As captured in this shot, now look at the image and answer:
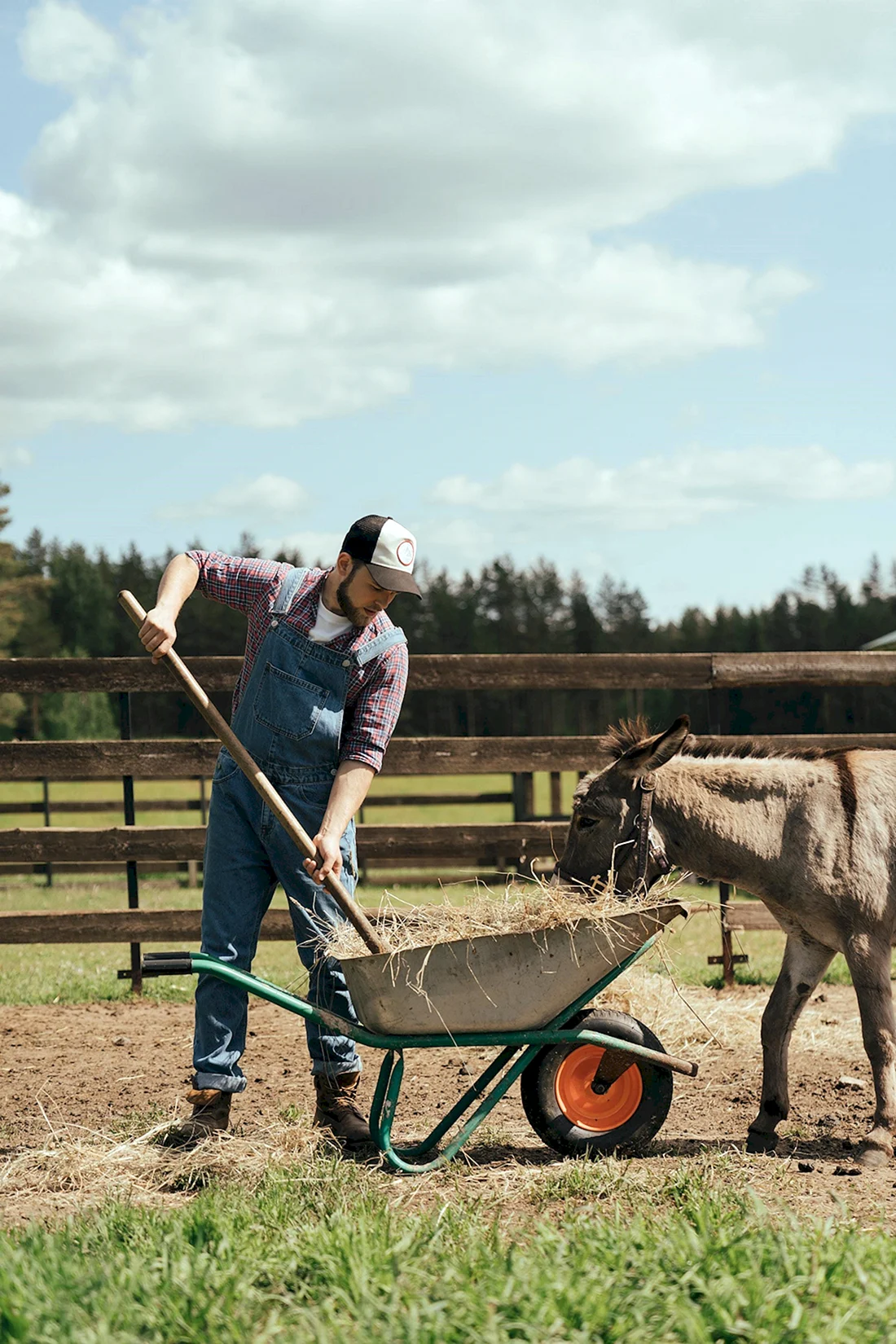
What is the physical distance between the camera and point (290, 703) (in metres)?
4.47

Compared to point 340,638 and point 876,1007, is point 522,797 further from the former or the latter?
point 340,638

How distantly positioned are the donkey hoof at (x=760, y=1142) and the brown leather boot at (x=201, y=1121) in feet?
6.27

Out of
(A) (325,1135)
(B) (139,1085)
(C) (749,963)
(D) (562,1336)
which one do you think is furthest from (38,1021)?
(D) (562,1336)

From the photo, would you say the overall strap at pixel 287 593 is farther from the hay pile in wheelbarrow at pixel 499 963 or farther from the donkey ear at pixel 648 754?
the donkey ear at pixel 648 754

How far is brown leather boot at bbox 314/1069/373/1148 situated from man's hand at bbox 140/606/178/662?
1.70 m

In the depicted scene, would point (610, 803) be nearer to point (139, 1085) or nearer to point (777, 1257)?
point (777, 1257)

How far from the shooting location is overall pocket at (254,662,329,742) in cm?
446

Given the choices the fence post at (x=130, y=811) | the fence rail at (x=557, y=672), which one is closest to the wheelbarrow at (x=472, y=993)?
the fence post at (x=130, y=811)

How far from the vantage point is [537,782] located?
33.0 meters

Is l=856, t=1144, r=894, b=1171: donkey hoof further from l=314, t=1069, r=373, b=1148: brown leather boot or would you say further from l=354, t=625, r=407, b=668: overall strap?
l=354, t=625, r=407, b=668: overall strap

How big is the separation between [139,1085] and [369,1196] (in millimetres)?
2332

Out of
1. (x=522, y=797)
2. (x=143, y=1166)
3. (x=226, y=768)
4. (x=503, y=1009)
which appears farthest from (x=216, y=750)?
(x=522, y=797)

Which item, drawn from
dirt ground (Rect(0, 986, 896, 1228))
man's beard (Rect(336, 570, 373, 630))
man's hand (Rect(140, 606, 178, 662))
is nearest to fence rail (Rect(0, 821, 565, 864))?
dirt ground (Rect(0, 986, 896, 1228))

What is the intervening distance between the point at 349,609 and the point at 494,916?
→ 1182 millimetres
